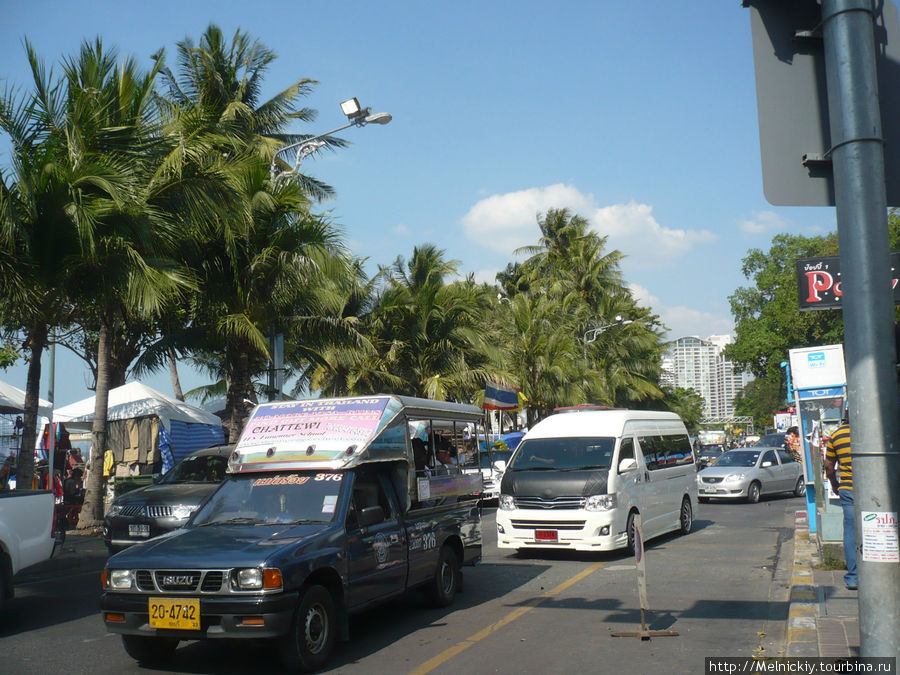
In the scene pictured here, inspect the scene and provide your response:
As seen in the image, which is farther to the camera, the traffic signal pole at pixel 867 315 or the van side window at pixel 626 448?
the van side window at pixel 626 448

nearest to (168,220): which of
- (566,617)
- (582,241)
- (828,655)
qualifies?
(566,617)

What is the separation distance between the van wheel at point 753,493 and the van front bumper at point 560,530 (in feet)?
40.7

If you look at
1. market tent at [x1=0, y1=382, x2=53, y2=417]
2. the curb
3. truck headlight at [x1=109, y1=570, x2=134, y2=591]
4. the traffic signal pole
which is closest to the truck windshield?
truck headlight at [x1=109, y1=570, x2=134, y2=591]

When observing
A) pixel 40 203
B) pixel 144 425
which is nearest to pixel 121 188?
pixel 40 203

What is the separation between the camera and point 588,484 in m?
12.3

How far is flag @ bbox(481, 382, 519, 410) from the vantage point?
27.5m

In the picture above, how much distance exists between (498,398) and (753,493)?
8486 mm

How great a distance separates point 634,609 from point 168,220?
959 centimetres

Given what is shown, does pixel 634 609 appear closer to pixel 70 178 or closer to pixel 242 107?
pixel 70 178

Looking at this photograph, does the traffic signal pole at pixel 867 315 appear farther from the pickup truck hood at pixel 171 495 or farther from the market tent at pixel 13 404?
the market tent at pixel 13 404

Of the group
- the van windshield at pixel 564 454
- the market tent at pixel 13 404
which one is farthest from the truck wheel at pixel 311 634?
the market tent at pixel 13 404

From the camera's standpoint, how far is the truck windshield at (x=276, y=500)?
745 cm

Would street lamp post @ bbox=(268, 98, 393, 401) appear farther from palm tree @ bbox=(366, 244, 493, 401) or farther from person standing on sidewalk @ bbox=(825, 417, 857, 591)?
person standing on sidewalk @ bbox=(825, 417, 857, 591)

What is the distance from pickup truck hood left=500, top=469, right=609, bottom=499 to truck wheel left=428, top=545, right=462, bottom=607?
3278 mm
